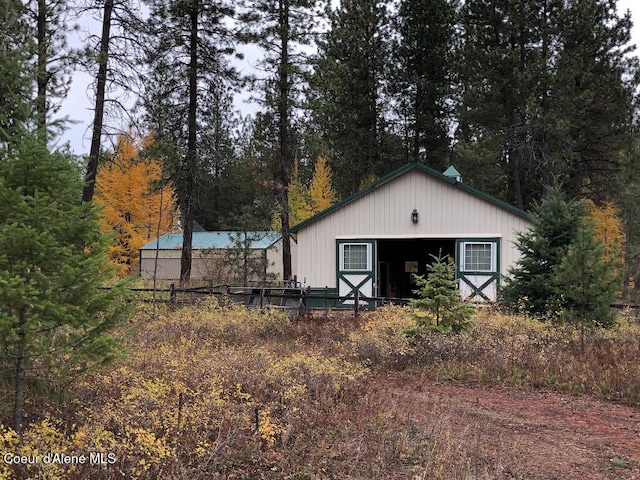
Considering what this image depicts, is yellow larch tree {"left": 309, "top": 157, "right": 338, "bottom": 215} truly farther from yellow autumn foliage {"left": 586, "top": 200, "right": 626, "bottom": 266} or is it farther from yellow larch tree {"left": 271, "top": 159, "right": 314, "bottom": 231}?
yellow autumn foliage {"left": 586, "top": 200, "right": 626, "bottom": 266}

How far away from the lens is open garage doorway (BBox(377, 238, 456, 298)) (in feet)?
74.7

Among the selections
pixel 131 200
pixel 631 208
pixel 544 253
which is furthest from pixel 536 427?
pixel 131 200

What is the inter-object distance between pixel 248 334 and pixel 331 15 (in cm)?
1579

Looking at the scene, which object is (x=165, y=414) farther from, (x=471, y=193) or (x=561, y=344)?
(x=471, y=193)

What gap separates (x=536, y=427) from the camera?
627 cm

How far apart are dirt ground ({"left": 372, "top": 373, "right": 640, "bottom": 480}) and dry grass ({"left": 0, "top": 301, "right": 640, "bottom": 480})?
0.20 meters

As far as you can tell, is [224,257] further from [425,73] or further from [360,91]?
[425,73]

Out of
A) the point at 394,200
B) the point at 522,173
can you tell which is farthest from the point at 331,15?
the point at 522,173

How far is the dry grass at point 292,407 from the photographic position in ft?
14.5

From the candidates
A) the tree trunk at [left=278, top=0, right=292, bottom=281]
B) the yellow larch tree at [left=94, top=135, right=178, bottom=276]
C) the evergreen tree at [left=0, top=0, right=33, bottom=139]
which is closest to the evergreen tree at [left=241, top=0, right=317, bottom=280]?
the tree trunk at [left=278, top=0, right=292, bottom=281]

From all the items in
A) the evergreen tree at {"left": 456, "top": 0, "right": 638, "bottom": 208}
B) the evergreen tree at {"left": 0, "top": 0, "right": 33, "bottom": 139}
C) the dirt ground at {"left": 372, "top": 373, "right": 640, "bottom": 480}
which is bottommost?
the dirt ground at {"left": 372, "top": 373, "right": 640, "bottom": 480}

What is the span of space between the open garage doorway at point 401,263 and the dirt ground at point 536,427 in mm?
14261

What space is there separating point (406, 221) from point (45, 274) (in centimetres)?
1527

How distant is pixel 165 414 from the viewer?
16.5 ft
